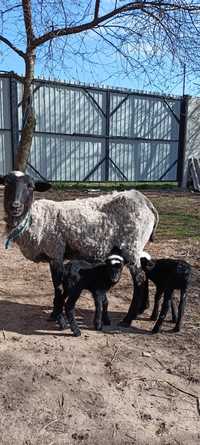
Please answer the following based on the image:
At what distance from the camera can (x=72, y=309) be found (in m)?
3.70

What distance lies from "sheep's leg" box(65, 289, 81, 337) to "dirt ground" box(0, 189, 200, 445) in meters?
0.08

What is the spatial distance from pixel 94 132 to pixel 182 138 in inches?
179

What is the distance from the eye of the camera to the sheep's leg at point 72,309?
Result: 3686 millimetres

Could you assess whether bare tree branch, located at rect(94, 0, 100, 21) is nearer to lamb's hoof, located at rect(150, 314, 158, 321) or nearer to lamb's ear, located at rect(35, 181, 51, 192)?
lamb's ear, located at rect(35, 181, 51, 192)

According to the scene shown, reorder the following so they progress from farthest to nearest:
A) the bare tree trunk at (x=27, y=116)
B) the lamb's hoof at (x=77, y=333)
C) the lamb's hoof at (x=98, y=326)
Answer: the bare tree trunk at (x=27, y=116), the lamb's hoof at (x=98, y=326), the lamb's hoof at (x=77, y=333)

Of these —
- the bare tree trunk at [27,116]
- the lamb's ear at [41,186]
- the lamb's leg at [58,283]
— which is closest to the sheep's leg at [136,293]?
the lamb's leg at [58,283]

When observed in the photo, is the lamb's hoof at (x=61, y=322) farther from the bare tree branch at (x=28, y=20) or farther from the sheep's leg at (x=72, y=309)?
the bare tree branch at (x=28, y=20)

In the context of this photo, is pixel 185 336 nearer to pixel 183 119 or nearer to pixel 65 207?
pixel 65 207

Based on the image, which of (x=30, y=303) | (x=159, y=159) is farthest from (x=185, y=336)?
(x=159, y=159)

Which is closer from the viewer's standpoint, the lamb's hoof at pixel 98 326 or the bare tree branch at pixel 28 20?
the lamb's hoof at pixel 98 326

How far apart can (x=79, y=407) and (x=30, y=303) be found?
202cm

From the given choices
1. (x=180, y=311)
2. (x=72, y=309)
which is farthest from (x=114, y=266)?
(x=180, y=311)

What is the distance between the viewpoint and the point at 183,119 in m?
19.0

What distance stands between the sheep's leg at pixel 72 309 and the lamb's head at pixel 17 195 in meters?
0.85
